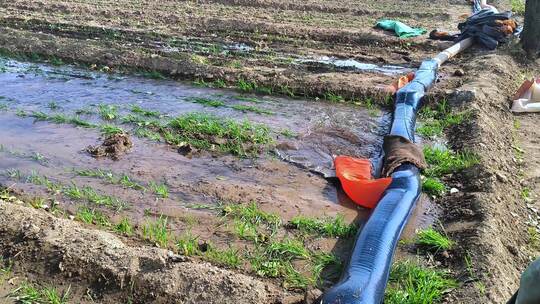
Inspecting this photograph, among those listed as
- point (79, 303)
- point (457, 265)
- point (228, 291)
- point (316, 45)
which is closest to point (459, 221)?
point (457, 265)

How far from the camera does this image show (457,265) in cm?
397

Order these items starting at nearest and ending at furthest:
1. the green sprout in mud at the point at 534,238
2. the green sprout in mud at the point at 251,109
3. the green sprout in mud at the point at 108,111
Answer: the green sprout in mud at the point at 534,238, the green sprout in mud at the point at 108,111, the green sprout in mud at the point at 251,109

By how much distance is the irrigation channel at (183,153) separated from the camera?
478 cm

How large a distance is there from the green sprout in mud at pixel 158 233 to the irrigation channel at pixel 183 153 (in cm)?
11

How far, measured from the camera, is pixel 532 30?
9914mm

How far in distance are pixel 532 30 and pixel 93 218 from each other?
9209mm

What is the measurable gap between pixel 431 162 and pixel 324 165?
1255 millimetres

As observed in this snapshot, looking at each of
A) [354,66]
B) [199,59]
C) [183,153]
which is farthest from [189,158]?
[354,66]

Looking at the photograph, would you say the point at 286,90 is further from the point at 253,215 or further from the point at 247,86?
the point at 253,215

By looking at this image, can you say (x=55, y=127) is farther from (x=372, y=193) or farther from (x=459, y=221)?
(x=459, y=221)

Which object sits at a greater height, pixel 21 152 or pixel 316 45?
pixel 316 45

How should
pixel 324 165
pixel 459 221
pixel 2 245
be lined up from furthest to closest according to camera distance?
pixel 324 165 < pixel 459 221 < pixel 2 245

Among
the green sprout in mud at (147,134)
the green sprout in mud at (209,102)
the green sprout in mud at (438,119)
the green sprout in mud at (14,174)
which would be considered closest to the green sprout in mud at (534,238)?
the green sprout in mud at (438,119)

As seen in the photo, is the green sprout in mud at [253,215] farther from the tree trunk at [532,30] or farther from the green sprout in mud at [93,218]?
the tree trunk at [532,30]
